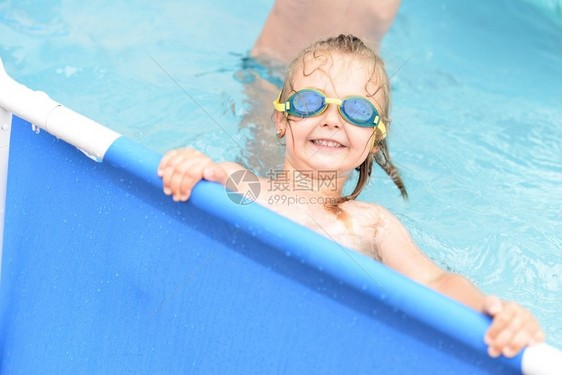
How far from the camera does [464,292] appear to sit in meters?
1.68

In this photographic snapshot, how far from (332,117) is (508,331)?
0.95 metres

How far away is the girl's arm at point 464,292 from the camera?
1284 mm

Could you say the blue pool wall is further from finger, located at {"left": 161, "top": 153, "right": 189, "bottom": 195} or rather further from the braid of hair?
the braid of hair

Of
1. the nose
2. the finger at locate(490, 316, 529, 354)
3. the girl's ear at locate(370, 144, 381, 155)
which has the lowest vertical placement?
the girl's ear at locate(370, 144, 381, 155)

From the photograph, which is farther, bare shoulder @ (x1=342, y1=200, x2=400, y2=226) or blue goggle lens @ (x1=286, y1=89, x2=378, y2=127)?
bare shoulder @ (x1=342, y1=200, x2=400, y2=226)

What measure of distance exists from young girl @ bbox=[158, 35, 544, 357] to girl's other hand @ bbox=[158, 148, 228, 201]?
1.93 feet

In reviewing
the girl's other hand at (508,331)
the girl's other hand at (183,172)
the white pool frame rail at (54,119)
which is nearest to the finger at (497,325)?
the girl's other hand at (508,331)

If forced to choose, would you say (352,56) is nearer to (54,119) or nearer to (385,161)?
(385,161)

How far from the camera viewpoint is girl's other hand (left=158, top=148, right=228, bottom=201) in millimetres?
1492

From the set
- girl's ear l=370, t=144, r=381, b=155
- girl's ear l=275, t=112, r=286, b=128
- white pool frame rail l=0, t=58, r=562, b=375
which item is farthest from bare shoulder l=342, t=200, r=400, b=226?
white pool frame rail l=0, t=58, r=562, b=375

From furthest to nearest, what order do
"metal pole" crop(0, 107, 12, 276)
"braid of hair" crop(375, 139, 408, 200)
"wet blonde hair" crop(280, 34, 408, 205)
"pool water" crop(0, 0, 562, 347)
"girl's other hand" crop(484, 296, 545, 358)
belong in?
"pool water" crop(0, 0, 562, 347) → "braid of hair" crop(375, 139, 408, 200) → "wet blonde hair" crop(280, 34, 408, 205) → "metal pole" crop(0, 107, 12, 276) → "girl's other hand" crop(484, 296, 545, 358)

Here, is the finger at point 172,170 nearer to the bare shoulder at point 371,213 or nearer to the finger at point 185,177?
the finger at point 185,177

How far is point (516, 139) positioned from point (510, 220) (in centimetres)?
71

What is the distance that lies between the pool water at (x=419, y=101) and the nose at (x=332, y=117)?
81 cm
